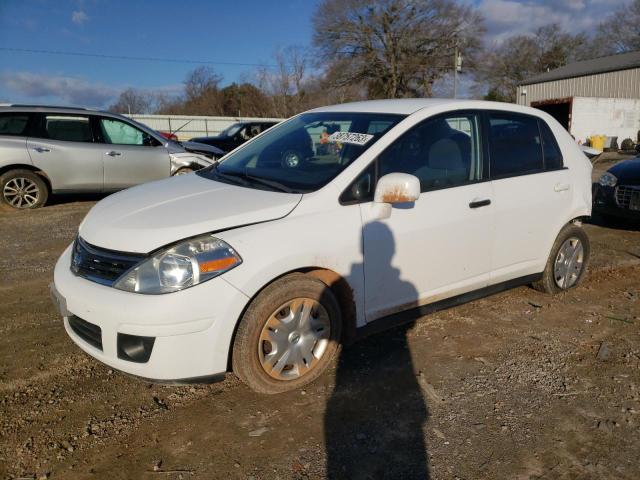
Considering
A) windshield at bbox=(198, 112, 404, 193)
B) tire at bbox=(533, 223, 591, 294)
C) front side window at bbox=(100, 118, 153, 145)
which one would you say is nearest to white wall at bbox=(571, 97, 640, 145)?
front side window at bbox=(100, 118, 153, 145)

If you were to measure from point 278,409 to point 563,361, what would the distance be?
6.57 ft

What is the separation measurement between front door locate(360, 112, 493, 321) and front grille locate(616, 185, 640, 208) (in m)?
4.11

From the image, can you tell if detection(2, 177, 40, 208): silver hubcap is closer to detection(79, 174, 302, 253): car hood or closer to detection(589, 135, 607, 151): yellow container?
detection(79, 174, 302, 253): car hood

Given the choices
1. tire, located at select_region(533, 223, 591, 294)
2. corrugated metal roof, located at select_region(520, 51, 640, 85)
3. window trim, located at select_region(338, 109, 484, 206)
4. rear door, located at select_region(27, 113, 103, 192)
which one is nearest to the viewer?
window trim, located at select_region(338, 109, 484, 206)

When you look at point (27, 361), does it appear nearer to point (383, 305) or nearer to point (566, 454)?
point (383, 305)

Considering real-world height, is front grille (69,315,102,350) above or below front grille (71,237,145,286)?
below

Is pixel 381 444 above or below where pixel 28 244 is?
below

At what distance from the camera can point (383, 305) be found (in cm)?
326

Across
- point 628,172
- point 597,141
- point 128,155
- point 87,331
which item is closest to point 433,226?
point 87,331

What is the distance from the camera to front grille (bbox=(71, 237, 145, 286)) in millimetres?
2645

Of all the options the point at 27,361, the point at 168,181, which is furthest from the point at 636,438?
the point at 27,361

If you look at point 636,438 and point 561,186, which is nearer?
point 636,438

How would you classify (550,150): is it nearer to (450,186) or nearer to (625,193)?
(450,186)

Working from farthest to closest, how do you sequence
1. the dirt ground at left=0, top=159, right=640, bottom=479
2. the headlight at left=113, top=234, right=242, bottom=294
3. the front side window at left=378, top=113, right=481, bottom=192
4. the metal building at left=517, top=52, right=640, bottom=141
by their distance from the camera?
1. the metal building at left=517, top=52, right=640, bottom=141
2. the front side window at left=378, top=113, right=481, bottom=192
3. the headlight at left=113, top=234, right=242, bottom=294
4. the dirt ground at left=0, top=159, right=640, bottom=479
